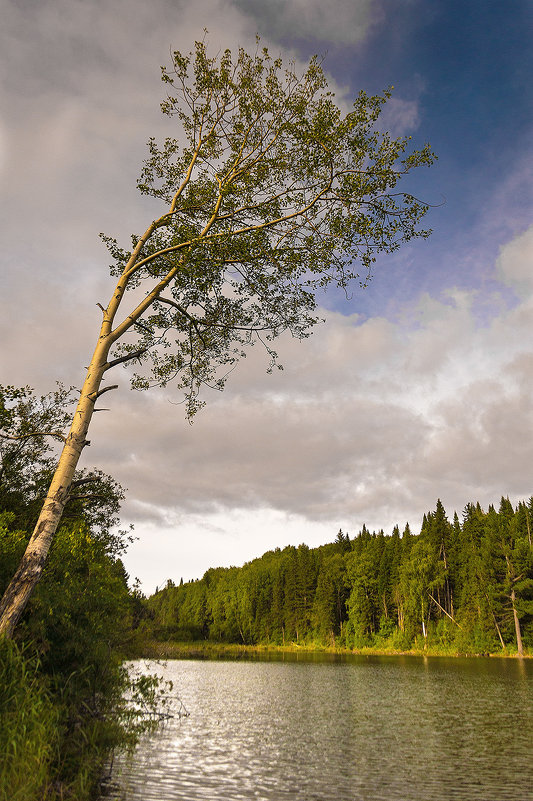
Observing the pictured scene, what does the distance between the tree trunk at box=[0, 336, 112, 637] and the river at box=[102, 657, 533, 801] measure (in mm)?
5324

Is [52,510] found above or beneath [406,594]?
beneath

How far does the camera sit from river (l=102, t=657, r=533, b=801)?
1256 cm

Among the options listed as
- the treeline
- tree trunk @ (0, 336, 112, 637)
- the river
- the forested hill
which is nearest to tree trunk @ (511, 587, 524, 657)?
the forested hill

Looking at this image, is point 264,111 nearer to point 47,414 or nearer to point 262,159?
point 262,159

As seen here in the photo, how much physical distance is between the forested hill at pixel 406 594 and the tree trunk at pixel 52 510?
179ft

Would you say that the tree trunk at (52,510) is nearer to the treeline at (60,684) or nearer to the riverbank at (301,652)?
the treeline at (60,684)

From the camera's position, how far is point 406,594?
88375mm

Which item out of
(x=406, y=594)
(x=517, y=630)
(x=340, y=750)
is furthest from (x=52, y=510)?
(x=406, y=594)

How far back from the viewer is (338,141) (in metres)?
13.0

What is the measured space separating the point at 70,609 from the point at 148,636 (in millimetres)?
10062

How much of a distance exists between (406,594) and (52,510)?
290ft

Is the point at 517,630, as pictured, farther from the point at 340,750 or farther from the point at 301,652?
the point at 340,750

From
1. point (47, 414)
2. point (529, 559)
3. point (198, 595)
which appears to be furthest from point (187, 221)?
point (198, 595)

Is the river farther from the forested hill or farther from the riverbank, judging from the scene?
the forested hill
